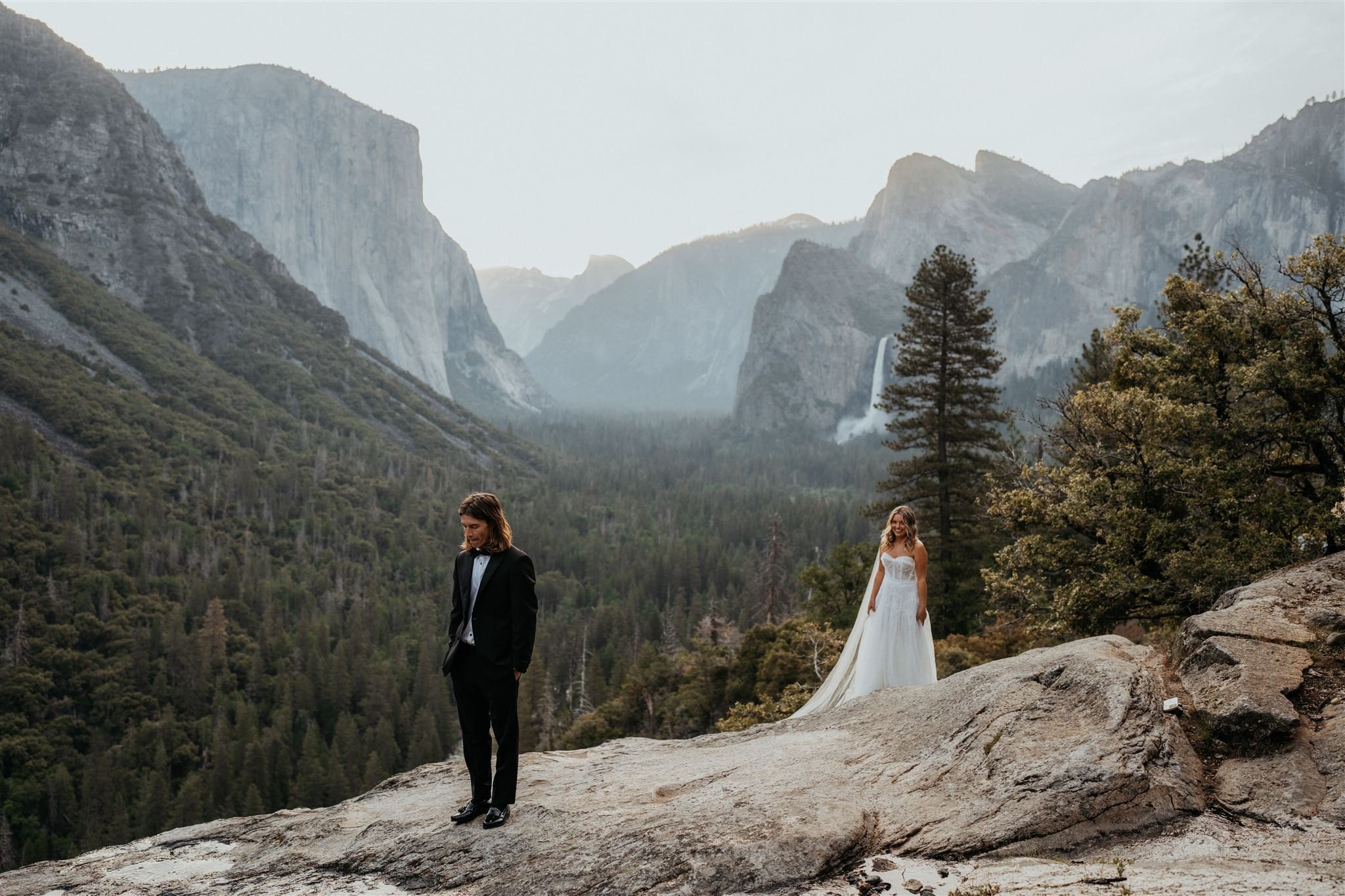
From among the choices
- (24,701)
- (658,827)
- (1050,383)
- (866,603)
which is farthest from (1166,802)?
(1050,383)

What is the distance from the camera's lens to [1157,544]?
14477mm

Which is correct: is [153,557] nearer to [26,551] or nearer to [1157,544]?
[26,551]

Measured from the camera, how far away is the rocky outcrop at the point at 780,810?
589 centimetres

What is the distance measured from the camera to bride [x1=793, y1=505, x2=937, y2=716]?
10789 millimetres

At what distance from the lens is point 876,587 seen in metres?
11.3

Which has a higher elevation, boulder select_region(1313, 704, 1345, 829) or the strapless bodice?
the strapless bodice

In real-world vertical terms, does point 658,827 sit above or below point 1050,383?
below

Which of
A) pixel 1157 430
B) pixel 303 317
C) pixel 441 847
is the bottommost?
pixel 441 847

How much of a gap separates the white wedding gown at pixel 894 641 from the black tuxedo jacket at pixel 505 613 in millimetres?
5195

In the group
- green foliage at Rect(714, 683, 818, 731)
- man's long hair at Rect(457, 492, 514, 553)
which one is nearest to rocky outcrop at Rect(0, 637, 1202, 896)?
man's long hair at Rect(457, 492, 514, 553)

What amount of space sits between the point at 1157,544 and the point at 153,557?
295 feet

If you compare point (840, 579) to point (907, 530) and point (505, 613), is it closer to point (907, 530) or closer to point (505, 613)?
point (907, 530)

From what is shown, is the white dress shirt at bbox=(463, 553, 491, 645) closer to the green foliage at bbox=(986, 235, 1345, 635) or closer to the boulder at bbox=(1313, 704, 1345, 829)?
the boulder at bbox=(1313, 704, 1345, 829)

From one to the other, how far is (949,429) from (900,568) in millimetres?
19910
